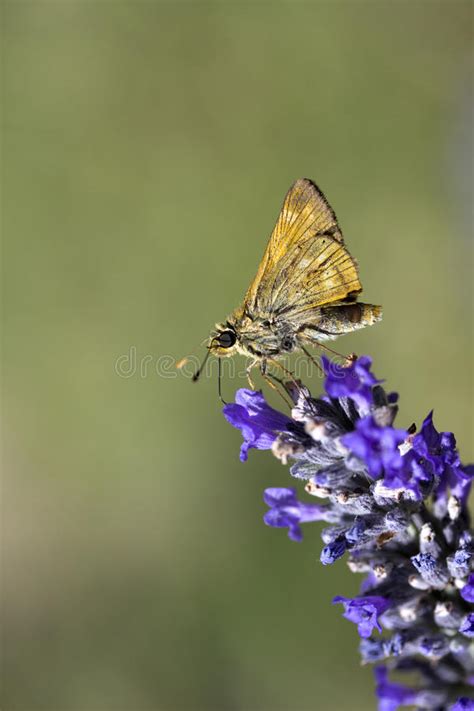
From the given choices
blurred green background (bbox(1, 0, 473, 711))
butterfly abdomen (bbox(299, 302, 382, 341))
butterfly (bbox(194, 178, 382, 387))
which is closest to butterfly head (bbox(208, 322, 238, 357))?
butterfly (bbox(194, 178, 382, 387))

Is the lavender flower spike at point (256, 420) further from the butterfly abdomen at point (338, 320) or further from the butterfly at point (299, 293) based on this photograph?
the butterfly abdomen at point (338, 320)

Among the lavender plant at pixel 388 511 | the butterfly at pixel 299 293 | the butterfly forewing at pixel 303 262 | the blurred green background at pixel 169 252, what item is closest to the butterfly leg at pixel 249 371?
the butterfly at pixel 299 293

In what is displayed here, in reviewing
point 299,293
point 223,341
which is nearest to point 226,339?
point 223,341

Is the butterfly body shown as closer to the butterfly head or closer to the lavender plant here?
the butterfly head

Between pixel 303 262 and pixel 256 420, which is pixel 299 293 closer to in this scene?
pixel 303 262

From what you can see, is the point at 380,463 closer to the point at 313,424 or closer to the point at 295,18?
the point at 313,424
